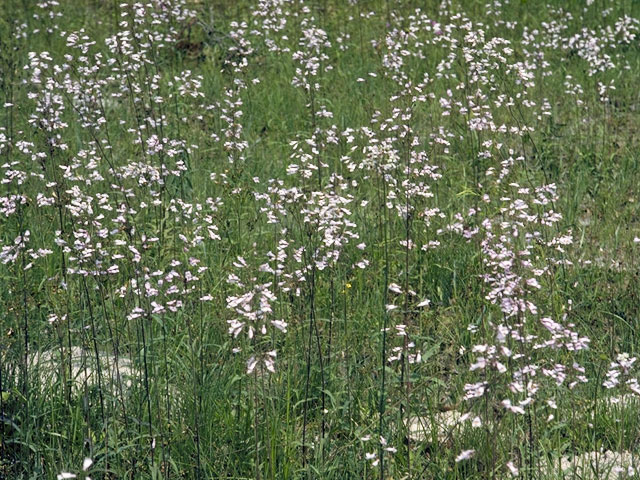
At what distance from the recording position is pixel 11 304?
427 cm

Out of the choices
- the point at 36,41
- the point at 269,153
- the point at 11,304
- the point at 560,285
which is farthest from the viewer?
the point at 36,41

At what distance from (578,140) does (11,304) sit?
426 centimetres

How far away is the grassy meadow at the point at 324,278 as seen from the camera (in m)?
3.28

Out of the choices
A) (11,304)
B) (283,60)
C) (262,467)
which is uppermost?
(283,60)

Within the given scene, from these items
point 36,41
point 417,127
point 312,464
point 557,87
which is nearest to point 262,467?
point 312,464

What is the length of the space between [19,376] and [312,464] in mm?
1290

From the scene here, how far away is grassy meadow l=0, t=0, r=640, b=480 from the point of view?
3.28 meters

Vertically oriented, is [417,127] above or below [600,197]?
above

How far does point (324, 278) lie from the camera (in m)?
4.79

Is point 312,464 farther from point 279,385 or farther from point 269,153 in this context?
point 269,153

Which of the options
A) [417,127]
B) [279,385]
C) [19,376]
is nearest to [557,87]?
[417,127]

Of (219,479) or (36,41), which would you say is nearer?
(219,479)

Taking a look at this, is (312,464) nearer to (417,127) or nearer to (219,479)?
(219,479)

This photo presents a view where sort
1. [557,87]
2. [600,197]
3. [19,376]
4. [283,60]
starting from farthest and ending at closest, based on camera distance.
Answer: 1. [283,60]
2. [557,87]
3. [600,197]
4. [19,376]
